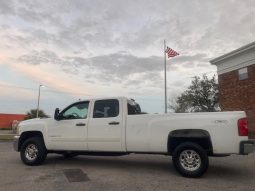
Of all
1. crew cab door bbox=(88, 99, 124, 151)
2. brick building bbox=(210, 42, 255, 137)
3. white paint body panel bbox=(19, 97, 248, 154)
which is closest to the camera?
white paint body panel bbox=(19, 97, 248, 154)

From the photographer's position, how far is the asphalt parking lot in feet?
24.1

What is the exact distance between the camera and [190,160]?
8398 millimetres

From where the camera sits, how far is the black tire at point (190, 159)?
8164 millimetres

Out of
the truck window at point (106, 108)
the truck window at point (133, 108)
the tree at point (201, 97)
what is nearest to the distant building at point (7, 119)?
the tree at point (201, 97)

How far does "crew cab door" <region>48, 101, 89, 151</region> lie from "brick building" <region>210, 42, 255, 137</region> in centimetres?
1642

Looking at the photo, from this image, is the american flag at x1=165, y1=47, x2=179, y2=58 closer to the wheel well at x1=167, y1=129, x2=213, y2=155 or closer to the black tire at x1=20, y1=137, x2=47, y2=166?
the black tire at x1=20, y1=137, x2=47, y2=166

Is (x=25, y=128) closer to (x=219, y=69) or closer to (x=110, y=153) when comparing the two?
(x=110, y=153)

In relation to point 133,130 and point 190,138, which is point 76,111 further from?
point 190,138

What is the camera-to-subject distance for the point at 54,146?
1027 cm

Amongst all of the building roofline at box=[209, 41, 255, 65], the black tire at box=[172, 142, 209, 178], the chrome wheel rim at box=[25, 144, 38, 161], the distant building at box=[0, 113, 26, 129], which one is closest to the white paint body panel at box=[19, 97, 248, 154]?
the black tire at box=[172, 142, 209, 178]

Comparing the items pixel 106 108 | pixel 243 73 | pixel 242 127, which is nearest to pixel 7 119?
pixel 243 73

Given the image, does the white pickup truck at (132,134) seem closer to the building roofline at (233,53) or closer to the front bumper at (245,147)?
the front bumper at (245,147)

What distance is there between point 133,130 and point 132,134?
109 mm

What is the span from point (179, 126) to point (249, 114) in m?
17.9
